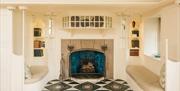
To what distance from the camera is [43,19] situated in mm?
7117

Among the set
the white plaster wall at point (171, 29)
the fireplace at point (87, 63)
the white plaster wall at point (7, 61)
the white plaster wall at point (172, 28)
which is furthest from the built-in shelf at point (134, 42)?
the white plaster wall at point (7, 61)

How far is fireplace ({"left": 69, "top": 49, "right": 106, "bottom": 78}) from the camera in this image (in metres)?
7.44

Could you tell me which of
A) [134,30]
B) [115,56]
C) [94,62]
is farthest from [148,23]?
[94,62]

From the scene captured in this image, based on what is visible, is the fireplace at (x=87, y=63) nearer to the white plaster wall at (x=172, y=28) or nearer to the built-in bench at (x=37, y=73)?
the built-in bench at (x=37, y=73)

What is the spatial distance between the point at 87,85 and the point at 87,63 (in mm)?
1369

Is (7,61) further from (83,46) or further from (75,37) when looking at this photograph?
(83,46)

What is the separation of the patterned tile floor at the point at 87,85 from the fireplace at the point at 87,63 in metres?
0.59

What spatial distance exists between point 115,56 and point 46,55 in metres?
2.06

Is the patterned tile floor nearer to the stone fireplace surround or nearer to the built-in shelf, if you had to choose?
the stone fireplace surround

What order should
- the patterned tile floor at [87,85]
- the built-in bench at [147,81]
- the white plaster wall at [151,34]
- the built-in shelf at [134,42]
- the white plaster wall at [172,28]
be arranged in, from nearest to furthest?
the white plaster wall at [172,28] < the built-in bench at [147,81] < the patterned tile floor at [87,85] < the white plaster wall at [151,34] < the built-in shelf at [134,42]

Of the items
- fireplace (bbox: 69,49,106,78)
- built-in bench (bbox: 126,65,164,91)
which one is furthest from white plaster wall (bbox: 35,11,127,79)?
built-in bench (bbox: 126,65,164,91)

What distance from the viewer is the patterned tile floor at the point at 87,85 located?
5.94 m

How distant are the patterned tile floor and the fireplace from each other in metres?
0.59

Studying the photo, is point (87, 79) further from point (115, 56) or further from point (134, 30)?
point (134, 30)
